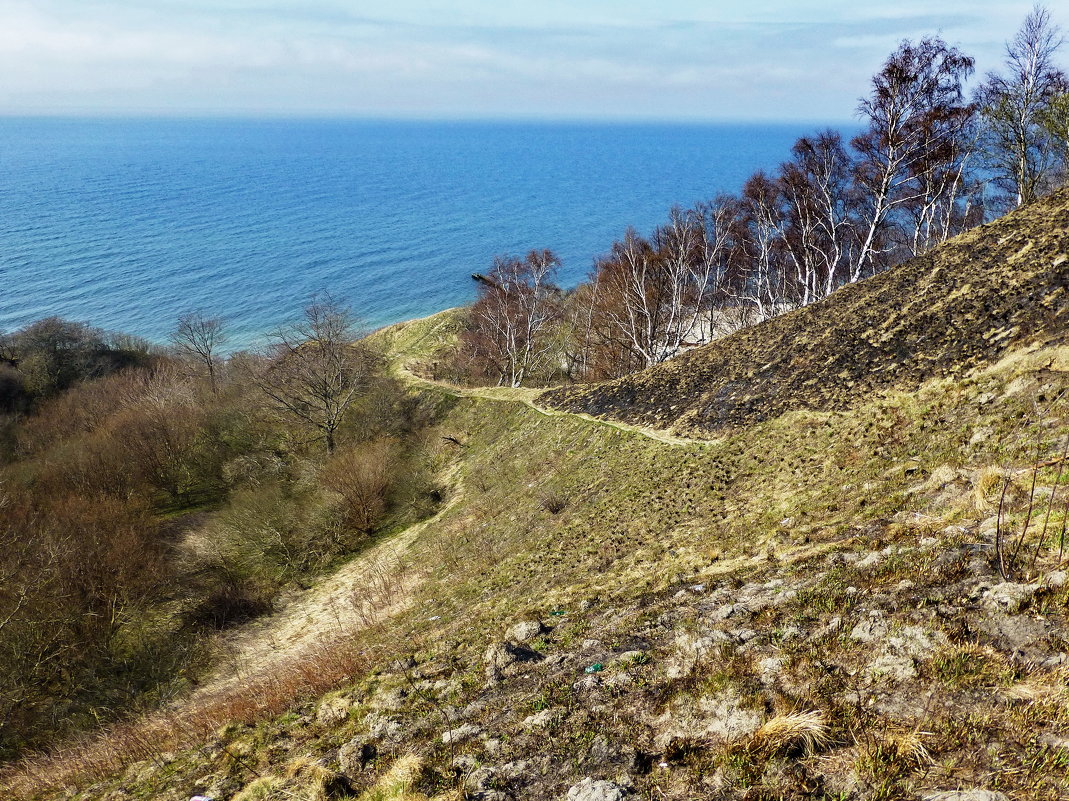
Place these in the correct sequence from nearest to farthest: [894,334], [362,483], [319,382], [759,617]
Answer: [759,617] < [894,334] < [362,483] < [319,382]

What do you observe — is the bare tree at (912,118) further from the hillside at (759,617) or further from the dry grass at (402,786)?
the dry grass at (402,786)

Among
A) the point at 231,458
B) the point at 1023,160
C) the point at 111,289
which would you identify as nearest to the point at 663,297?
the point at 1023,160

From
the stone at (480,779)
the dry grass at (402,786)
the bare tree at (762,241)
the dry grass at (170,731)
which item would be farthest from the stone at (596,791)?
the bare tree at (762,241)

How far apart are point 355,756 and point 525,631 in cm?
337

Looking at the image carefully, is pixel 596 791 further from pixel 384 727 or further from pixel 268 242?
pixel 268 242

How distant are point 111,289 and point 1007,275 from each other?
11549 cm

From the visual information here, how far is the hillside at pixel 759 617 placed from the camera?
4.87 m

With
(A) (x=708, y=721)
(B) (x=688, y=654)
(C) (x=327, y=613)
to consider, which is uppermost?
(A) (x=708, y=721)

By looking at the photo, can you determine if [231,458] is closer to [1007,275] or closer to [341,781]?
[341,781]

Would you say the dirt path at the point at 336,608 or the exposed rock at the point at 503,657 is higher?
the exposed rock at the point at 503,657

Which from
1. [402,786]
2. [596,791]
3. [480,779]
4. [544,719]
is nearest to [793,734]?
[596,791]

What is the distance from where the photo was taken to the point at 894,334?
16953 mm

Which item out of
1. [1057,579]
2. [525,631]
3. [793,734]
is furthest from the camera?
[525,631]

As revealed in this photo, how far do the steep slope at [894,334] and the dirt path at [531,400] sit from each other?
469mm
